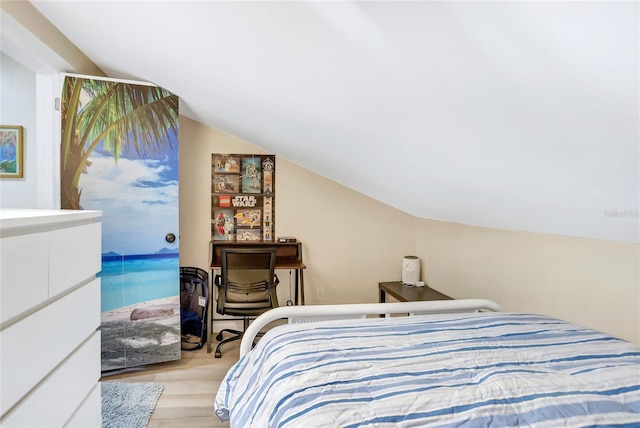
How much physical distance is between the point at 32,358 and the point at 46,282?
19 cm

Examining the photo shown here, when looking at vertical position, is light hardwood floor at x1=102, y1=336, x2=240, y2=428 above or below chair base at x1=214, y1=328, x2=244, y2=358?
below

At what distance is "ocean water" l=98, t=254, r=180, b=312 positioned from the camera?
256cm

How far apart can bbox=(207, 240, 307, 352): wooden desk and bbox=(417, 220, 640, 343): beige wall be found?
1370mm

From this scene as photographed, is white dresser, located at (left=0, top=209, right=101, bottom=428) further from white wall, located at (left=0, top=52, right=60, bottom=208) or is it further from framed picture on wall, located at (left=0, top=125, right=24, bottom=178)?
framed picture on wall, located at (left=0, top=125, right=24, bottom=178)

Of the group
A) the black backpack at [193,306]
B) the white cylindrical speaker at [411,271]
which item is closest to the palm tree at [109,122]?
the black backpack at [193,306]

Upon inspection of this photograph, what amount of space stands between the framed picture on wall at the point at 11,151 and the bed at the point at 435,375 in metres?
2.15

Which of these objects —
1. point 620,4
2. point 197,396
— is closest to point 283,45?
point 620,4

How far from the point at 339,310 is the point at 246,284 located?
143 centimetres

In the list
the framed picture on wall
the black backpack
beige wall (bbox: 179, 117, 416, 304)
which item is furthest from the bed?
the framed picture on wall

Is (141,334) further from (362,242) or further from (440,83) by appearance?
(440,83)

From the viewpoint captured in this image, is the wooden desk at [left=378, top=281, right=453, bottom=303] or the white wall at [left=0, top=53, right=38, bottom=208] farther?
the wooden desk at [left=378, top=281, right=453, bottom=303]

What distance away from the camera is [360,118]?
156 cm

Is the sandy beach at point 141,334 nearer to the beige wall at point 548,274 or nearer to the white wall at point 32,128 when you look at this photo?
the white wall at point 32,128

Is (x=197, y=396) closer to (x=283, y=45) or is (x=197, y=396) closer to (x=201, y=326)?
(x=201, y=326)
